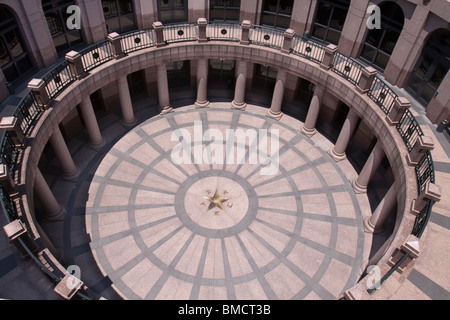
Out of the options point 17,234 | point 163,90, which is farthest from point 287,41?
point 17,234

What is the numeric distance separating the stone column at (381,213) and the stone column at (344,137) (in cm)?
707

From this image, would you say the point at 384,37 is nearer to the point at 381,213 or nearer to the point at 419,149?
the point at 419,149

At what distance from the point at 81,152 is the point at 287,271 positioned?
2111 cm

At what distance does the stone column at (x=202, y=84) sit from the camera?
113ft

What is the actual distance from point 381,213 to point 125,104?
24.4 meters

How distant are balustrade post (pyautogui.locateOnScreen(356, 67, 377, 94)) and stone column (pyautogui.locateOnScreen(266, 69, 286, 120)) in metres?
7.93

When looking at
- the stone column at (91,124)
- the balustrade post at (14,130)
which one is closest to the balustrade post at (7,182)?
the balustrade post at (14,130)

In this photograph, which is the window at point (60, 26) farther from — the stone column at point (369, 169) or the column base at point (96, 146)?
the stone column at point (369, 169)

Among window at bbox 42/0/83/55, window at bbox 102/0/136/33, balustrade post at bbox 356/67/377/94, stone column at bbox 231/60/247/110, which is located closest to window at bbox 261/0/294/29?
stone column at bbox 231/60/247/110

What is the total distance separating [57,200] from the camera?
28.5 m

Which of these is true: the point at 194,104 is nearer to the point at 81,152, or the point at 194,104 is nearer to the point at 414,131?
the point at 81,152

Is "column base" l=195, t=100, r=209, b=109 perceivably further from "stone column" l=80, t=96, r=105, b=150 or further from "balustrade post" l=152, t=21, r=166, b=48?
"stone column" l=80, t=96, r=105, b=150

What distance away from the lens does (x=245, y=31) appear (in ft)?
103
